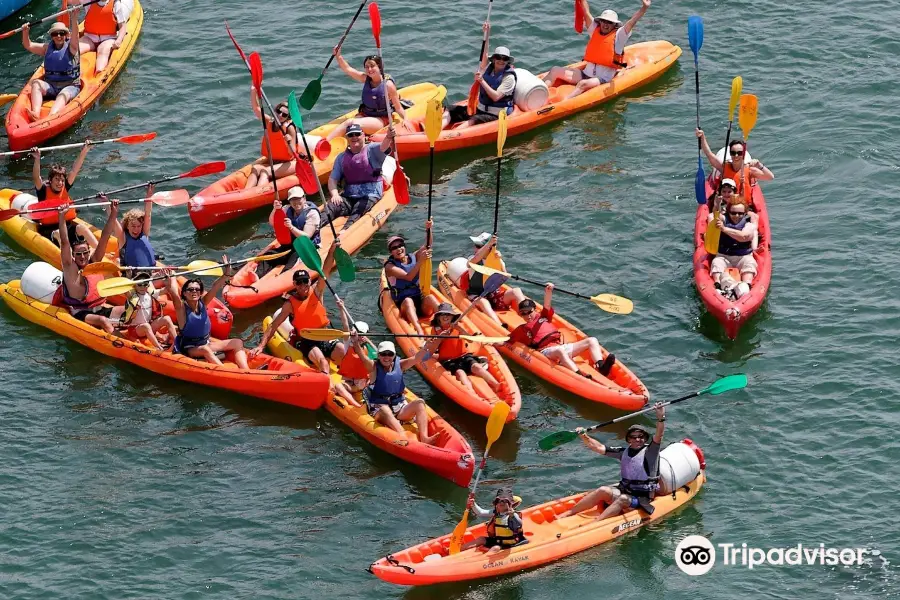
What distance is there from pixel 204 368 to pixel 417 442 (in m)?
3.07

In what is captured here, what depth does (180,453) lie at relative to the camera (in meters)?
17.6

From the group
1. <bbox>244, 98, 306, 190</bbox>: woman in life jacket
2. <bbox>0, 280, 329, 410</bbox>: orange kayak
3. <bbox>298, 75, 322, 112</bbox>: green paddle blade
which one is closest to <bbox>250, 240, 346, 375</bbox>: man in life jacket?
<bbox>0, 280, 329, 410</bbox>: orange kayak

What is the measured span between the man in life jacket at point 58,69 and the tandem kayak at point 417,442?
801 cm

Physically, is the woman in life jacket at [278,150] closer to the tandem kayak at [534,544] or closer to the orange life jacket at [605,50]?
the orange life jacket at [605,50]

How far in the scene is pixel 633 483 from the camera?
640 inches

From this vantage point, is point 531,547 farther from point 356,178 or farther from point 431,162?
point 356,178

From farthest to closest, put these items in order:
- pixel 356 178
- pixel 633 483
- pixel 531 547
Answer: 1. pixel 356 178
2. pixel 633 483
3. pixel 531 547

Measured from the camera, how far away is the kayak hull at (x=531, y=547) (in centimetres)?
1521

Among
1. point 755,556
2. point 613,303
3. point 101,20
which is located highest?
point 101,20

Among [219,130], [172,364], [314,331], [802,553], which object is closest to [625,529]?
[802,553]

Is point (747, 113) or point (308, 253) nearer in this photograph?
point (308, 253)

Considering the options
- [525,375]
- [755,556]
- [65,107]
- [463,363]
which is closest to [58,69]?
[65,107]

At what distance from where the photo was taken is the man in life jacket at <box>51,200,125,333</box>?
1905 cm

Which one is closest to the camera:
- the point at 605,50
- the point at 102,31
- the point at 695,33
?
the point at 695,33
